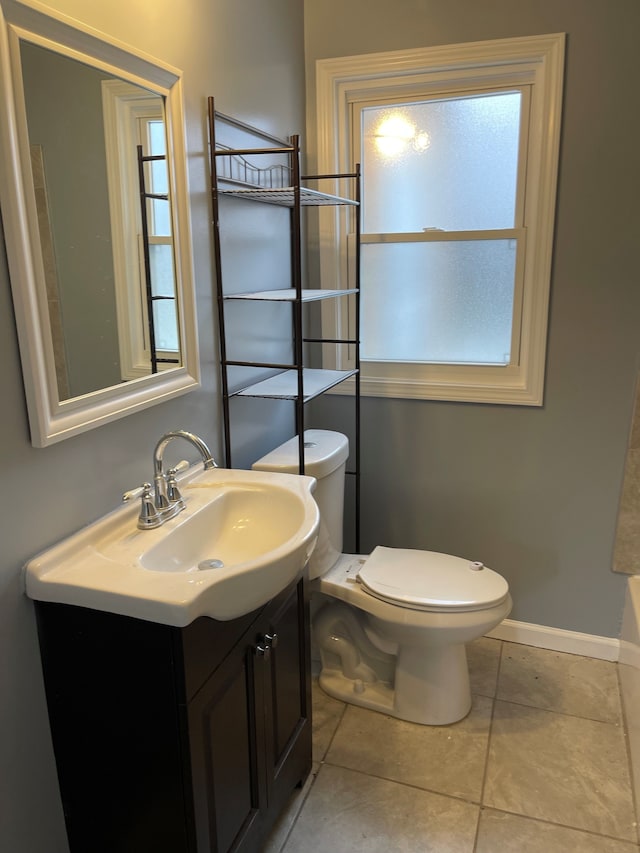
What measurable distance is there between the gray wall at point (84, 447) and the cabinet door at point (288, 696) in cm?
48

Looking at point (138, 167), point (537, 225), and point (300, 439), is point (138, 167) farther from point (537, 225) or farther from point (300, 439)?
point (537, 225)

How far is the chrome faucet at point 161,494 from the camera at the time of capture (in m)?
1.44

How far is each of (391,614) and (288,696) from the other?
469mm

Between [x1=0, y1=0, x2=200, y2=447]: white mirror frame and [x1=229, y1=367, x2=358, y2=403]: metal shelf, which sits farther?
[x1=229, y1=367, x2=358, y2=403]: metal shelf

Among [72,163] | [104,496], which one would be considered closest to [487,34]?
[72,163]

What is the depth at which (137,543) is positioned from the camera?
4.51 feet

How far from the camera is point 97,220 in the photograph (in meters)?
1.38

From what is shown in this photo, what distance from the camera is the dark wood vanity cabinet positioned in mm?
1199

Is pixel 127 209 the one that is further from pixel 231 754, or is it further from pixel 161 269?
pixel 231 754

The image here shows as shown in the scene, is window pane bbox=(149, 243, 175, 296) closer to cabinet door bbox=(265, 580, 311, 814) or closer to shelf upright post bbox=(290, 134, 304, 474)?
shelf upright post bbox=(290, 134, 304, 474)

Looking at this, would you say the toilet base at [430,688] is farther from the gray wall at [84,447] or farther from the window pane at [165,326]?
the window pane at [165,326]

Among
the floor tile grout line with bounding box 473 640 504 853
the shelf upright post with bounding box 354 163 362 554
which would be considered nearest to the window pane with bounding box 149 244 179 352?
the shelf upright post with bounding box 354 163 362 554

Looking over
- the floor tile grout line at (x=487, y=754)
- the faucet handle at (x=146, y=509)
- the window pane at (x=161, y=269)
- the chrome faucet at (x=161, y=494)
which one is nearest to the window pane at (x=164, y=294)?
the window pane at (x=161, y=269)

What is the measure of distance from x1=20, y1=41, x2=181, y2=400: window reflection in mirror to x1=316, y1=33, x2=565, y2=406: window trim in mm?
979
